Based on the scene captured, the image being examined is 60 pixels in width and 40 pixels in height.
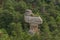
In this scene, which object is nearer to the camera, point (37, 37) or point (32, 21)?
point (37, 37)

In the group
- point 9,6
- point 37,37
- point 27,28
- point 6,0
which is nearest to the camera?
point 37,37

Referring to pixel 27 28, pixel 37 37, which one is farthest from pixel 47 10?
pixel 37 37

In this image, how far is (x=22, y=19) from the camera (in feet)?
36.1

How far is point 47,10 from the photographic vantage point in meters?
12.8

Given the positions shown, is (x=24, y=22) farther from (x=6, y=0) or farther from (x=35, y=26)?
(x=6, y=0)

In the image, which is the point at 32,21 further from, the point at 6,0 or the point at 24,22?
the point at 6,0

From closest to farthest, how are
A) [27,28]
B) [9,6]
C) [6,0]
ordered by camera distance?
1. [27,28]
2. [9,6]
3. [6,0]

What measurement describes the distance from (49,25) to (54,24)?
0.57 feet

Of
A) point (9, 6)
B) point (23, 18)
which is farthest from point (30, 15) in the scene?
point (9, 6)

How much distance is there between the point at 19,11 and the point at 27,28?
46.3 inches

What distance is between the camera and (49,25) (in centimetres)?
1094

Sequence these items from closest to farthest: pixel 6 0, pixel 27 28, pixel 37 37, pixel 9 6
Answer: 1. pixel 37 37
2. pixel 27 28
3. pixel 9 6
4. pixel 6 0

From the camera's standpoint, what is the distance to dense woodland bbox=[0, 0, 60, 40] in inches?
352

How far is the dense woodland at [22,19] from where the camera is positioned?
29.3 feet
